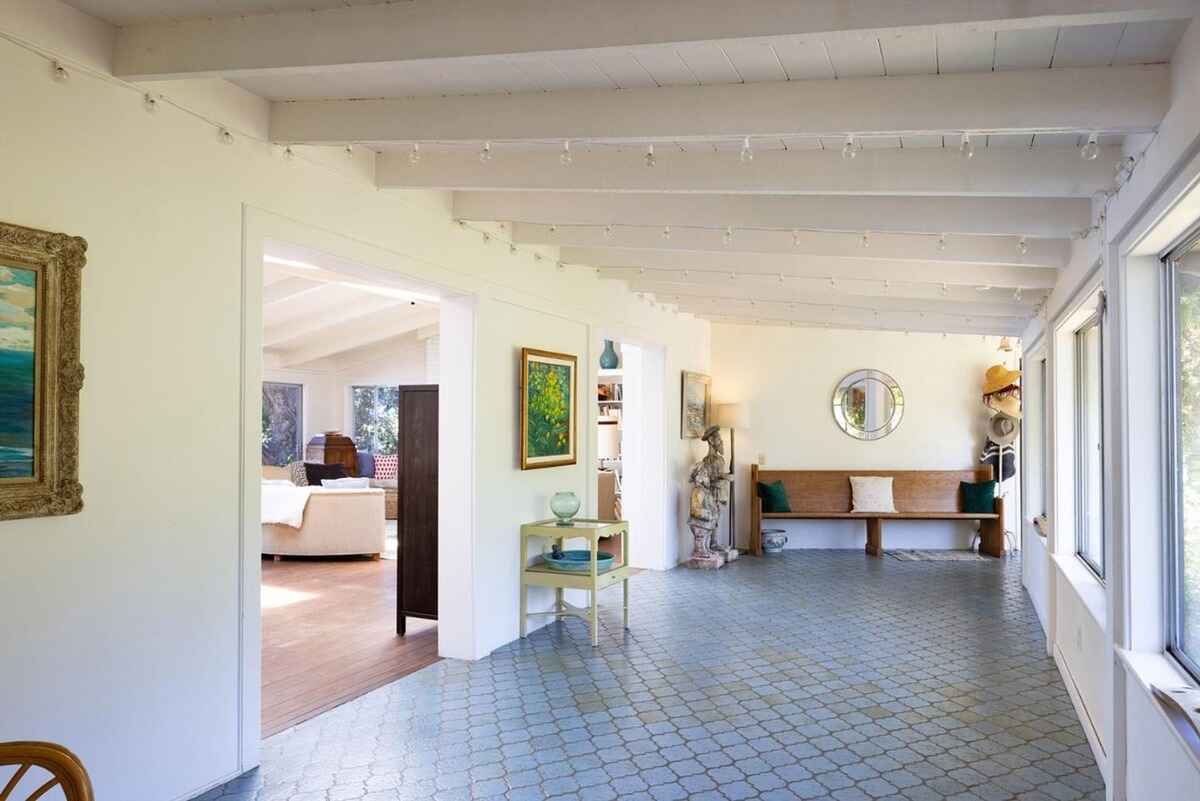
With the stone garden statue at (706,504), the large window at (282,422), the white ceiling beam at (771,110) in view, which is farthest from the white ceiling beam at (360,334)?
the white ceiling beam at (771,110)

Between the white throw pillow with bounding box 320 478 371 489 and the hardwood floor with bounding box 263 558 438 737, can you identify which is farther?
the white throw pillow with bounding box 320 478 371 489

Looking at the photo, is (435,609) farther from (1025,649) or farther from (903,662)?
(1025,649)

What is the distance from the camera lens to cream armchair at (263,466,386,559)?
892cm

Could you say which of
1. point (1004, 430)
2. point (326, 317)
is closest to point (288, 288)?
point (326, 317)

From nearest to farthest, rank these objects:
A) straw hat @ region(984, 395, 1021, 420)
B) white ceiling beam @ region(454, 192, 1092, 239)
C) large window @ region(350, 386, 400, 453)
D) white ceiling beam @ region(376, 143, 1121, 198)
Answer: white ceiling beam @ region(376, 143, 1121, 198), white ceiling beam @ region(454, 192, 1092, 239), straw hat @ region(984, 395, 1021, 420), large window @ region(350, 386, 400, 453)

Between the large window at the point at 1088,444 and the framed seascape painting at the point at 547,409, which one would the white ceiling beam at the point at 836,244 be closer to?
the large window at the point at 1088,444

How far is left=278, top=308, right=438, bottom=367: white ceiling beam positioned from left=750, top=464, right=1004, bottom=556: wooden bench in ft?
18.8

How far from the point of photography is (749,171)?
367 centimetres

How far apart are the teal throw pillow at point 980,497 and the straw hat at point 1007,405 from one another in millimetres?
791

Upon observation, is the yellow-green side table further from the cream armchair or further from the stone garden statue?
the cream armchair

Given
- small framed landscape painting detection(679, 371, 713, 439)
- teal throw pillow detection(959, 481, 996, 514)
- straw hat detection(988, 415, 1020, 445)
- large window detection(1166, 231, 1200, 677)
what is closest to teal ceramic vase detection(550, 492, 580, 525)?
small framed landscape painting detection(679, 371, 713, 439)

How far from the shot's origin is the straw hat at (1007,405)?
31.1 feet

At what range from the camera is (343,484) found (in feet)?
33.6

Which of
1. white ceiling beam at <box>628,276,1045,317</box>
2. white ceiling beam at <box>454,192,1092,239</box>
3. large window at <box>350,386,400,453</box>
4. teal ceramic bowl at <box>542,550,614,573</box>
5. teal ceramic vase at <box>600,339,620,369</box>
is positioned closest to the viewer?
white ceiling beam at <box>454,192,1092,239</box>
